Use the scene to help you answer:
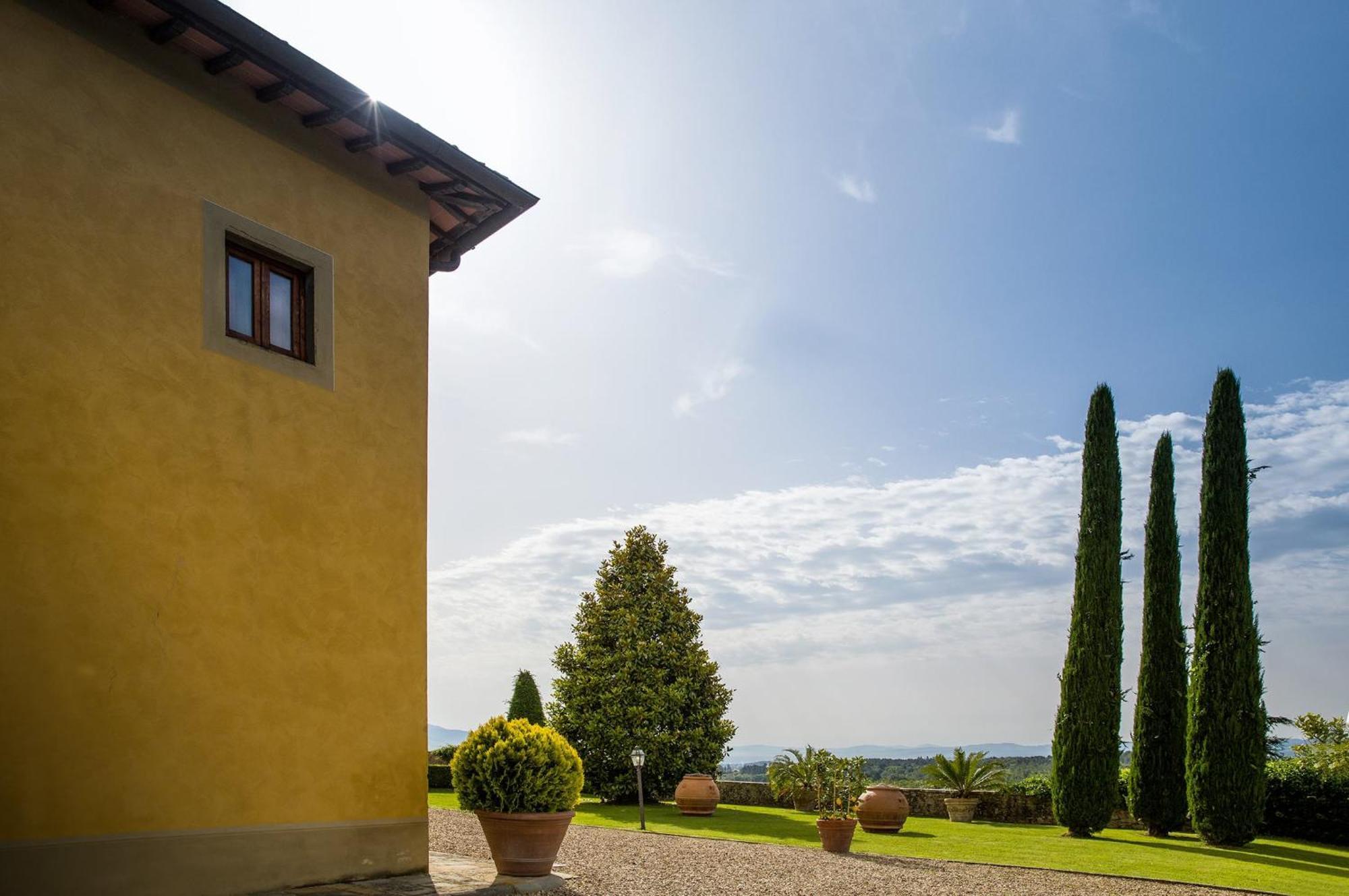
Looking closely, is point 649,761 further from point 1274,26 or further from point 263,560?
point 1274,26

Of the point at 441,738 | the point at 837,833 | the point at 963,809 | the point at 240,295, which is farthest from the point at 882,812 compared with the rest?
the point at 441,738

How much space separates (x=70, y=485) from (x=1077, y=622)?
18.2 m

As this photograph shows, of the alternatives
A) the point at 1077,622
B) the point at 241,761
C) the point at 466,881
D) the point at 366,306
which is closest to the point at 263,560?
the point at 241,761

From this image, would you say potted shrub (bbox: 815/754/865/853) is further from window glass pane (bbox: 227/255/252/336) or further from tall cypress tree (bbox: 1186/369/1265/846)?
window glass pane (bbox: 227/255/252/336)

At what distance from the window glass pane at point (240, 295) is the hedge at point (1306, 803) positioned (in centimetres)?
2036

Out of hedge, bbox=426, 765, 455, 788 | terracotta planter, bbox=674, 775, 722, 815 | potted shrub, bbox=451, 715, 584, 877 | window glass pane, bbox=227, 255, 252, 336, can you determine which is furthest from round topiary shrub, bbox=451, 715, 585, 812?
hedge, bbox=426, 765, 455, 788

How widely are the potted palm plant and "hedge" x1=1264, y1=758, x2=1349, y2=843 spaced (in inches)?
351

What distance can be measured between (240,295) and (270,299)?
0.96 feet

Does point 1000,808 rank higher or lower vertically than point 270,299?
lower

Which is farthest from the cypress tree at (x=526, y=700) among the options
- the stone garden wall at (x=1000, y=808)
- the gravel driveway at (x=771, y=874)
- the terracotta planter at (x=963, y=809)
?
the gravel driveway at (x=771, y=874)

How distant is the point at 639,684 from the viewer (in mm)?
24359

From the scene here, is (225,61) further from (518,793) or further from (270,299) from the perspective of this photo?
A: (518,793)

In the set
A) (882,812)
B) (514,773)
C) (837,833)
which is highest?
(514,773)

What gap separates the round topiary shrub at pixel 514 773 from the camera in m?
9.02
